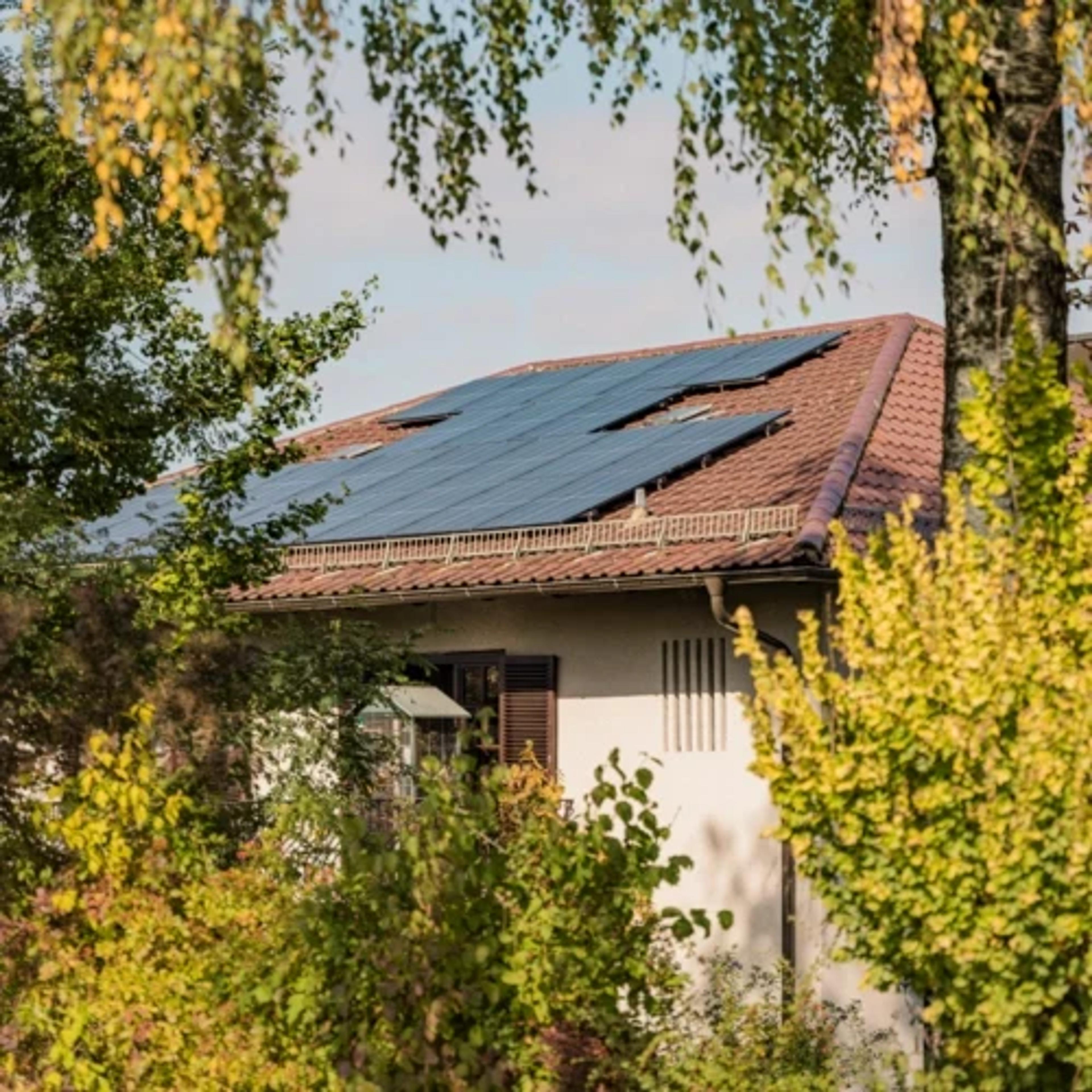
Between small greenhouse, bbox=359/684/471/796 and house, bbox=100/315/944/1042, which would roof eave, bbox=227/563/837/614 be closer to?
house, bbox=100/315/944/1042

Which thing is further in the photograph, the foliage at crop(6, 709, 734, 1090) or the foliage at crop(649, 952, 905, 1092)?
the foliage at crop(649, 952, 905, 1092)

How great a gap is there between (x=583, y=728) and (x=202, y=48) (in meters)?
9.97

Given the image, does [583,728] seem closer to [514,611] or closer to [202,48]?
[514,611]

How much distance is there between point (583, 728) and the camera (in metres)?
Answer: 17.8

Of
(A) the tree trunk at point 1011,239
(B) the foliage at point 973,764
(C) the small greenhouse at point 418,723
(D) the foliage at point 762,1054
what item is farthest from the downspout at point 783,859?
(B) the foliage at point 973,764

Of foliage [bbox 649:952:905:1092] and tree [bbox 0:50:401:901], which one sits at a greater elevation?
tree [bbox 0:50:401:901]

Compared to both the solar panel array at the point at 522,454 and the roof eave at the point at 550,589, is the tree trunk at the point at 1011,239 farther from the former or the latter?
the solar panel array at the point at 522,454

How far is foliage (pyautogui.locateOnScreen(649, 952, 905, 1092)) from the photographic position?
938 cm

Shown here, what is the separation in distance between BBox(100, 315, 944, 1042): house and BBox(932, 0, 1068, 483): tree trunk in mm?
5456

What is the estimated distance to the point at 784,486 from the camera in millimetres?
17156

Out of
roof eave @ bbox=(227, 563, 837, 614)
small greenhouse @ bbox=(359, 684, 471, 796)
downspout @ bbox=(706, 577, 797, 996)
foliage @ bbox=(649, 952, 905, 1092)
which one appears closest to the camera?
foliage @ bbox=(649, 952, 905, 1092)

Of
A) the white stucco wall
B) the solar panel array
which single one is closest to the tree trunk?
the white stucco wall

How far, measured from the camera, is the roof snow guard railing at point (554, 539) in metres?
16.2

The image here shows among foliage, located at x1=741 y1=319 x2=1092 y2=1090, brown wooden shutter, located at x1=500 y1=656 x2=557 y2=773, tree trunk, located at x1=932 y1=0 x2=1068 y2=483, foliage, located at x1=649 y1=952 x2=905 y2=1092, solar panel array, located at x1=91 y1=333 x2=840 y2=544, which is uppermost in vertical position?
solar panel array, located at x1=91 y1=333 x2=840 y2=544
